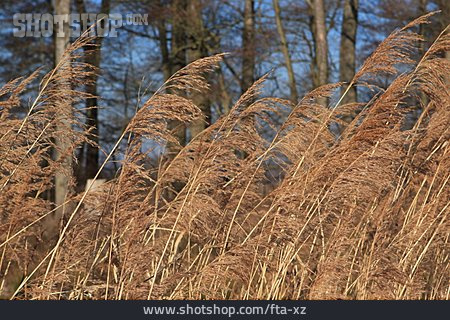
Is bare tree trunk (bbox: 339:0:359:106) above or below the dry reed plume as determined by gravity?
above

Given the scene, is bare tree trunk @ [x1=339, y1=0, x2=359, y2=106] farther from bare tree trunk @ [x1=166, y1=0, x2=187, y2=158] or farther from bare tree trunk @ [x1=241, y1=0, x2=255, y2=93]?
bare tree trunk @ [x1=166, y1=0, x2=187, y2=158]

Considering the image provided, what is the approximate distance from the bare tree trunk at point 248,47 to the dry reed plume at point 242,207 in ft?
47.8

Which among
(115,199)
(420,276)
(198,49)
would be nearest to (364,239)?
(420,276)

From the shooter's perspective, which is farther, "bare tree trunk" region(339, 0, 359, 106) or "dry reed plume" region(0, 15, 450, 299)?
"bare tree trunk" region(339, 0, 359, 106)

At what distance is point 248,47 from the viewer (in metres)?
20.2

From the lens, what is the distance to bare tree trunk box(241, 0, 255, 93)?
65.7 ft

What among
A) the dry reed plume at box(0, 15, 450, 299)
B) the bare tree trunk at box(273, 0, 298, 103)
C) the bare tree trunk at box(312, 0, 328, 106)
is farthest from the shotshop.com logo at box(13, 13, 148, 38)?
the dry reed plume at box(0, 15, 450, 299)

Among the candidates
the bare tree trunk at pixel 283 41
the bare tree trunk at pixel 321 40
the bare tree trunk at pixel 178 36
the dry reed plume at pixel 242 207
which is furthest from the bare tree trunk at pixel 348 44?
the dry reed plume at pixel 242 207

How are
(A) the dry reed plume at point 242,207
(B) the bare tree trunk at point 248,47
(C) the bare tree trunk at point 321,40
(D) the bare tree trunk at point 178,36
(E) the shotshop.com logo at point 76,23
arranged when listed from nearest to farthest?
(A) the dry reed plume at point 242,207
(C) the bare tree trunk at point 321,40
(E) the shotshop.com logo at point 76,23
(D) the bare tree trunk at point 178,36
(B) the bare tree trunk at point 248,47

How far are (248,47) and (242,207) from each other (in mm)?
15367

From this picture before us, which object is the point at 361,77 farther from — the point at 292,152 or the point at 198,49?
the point at 198,49

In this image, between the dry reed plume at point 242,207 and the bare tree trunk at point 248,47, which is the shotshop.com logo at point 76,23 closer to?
the bare tree trunk at point 248,47

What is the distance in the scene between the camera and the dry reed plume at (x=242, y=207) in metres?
4.51

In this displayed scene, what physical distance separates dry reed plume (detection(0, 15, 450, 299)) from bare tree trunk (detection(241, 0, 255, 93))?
574 inches
